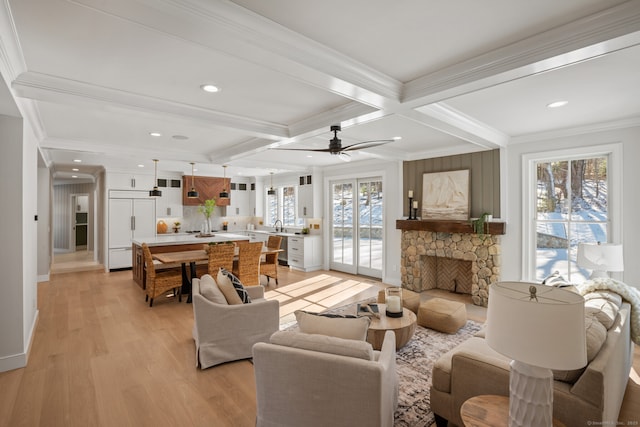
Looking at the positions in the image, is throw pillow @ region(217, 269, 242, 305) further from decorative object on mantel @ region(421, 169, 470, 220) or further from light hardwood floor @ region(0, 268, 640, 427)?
decorative object on mantel @ region(421, 169, 470, 220)

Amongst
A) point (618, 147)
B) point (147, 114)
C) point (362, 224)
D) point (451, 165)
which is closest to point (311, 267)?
point (362, 224)

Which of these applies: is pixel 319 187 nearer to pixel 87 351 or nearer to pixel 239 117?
pixel 239 117

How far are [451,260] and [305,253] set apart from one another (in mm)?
3305

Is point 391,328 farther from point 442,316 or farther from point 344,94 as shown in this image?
point 344,94

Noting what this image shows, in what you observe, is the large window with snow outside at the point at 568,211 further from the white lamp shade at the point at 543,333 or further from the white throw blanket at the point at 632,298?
the white lamp shade at the point at 543,333

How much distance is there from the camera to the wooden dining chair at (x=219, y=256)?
5.18m

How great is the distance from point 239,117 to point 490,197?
400cm

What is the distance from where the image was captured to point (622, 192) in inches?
153

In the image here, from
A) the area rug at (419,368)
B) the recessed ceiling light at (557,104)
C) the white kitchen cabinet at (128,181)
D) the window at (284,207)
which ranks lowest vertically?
the area rug at (419,368)

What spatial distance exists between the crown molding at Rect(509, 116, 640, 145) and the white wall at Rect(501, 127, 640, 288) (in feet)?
0.15

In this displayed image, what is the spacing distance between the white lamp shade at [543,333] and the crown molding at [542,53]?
5.20 feet

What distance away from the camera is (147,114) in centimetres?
321

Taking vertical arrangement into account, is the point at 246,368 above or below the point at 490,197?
below

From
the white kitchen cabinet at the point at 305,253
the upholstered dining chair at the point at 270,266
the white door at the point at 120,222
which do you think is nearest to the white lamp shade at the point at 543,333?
the upholstered dining chair at the point at 270,266
